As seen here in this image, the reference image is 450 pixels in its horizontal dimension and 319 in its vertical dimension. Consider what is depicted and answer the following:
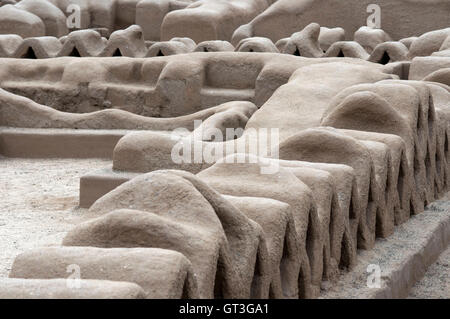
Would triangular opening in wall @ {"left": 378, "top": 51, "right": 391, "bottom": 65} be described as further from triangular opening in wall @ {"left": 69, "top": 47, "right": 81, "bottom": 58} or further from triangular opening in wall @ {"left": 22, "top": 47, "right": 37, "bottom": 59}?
triangular opening in wall @ {"left": 22, "top": 47, "right": 37, "bottom": 59}

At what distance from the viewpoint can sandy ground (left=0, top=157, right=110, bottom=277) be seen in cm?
549

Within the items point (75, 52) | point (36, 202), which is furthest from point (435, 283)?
point (75, 52)

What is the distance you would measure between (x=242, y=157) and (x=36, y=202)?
9.51 feet

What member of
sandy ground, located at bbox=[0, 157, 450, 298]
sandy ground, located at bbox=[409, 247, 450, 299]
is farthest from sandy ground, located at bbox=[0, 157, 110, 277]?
sandy ground, located at bbox=[409, 247, 450, 299]

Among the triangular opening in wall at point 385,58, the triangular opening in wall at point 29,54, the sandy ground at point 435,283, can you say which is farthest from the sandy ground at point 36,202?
the triangular opening in wall at point 385,58

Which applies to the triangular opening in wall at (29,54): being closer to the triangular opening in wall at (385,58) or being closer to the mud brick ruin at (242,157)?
the mud brick ruin at (242,157)

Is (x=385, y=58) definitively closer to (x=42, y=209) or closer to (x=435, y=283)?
(x=42, y=209)

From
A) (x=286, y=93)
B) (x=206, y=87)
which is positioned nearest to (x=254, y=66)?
(x=206, y=87)

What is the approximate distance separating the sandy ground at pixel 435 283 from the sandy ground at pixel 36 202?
1846mm

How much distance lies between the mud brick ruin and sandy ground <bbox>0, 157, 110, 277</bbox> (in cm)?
3

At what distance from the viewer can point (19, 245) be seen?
537cm

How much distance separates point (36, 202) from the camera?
6.66 meters
